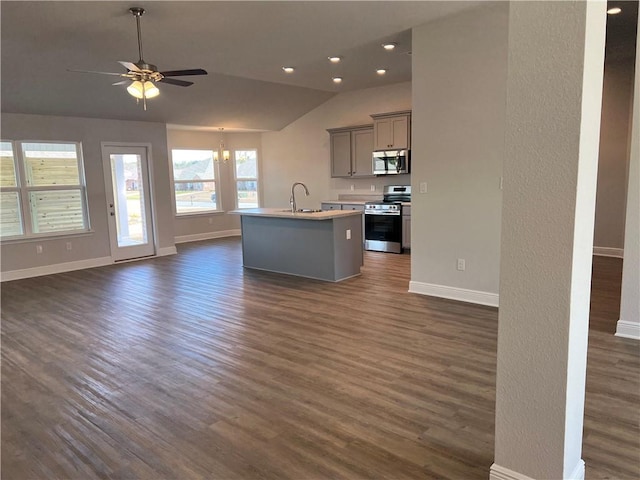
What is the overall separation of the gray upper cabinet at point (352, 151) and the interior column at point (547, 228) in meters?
6.70

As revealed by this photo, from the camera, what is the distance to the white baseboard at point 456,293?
461 cm

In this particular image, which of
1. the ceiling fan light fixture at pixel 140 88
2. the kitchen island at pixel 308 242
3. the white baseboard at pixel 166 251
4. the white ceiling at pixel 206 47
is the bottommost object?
the white baseboard at pixel 166 251

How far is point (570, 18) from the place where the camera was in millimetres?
1531

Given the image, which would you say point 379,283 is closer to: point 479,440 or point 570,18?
point 479,440

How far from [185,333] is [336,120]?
6.15 m

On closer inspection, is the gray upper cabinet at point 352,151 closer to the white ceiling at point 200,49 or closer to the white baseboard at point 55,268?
the white ceiling at point 200,49

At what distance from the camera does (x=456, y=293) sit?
486 centimetres

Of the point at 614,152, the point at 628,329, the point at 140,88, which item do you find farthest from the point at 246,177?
the point at 628,329

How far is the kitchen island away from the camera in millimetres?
5836

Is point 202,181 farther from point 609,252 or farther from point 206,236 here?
point 609,252

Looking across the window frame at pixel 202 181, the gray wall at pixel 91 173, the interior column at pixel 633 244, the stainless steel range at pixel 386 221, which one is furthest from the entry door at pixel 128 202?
the interior column at pixel 633 244

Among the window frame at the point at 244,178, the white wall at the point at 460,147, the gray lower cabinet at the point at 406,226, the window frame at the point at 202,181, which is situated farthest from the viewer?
the window frame at the point at 244,178

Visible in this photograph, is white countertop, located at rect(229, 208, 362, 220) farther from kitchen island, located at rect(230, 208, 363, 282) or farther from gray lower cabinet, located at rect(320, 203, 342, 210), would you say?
gray lower cabinet, located at rect(320, 203, 342, 210)

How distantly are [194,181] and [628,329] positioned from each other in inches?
348
